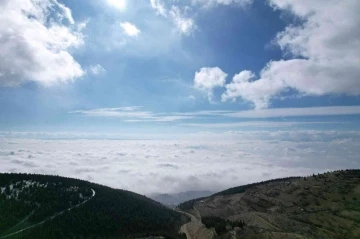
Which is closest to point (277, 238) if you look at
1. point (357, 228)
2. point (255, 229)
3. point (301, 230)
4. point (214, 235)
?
point (255, 229)

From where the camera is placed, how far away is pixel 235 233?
180 m

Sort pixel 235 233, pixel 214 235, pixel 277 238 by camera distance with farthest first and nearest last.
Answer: pixel 214 235
pixel 235 233
pixel 277 238

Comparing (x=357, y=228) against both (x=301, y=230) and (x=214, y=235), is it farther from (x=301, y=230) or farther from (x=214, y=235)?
(x=214, y=235)

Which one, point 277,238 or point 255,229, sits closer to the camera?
point 277,238

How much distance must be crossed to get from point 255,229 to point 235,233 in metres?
12.5

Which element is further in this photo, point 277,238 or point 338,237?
point 338,237

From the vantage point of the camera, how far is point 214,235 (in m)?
193

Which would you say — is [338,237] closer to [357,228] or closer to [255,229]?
[357,228]

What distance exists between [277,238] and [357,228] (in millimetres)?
59305

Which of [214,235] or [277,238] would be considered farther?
[214,235]

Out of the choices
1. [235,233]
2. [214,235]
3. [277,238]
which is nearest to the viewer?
[277,238]

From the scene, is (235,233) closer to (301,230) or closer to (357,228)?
(301,230)

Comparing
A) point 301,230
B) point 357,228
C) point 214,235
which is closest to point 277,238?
point 301,230

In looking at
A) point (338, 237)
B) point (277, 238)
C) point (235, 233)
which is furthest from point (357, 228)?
point (235, 233)
